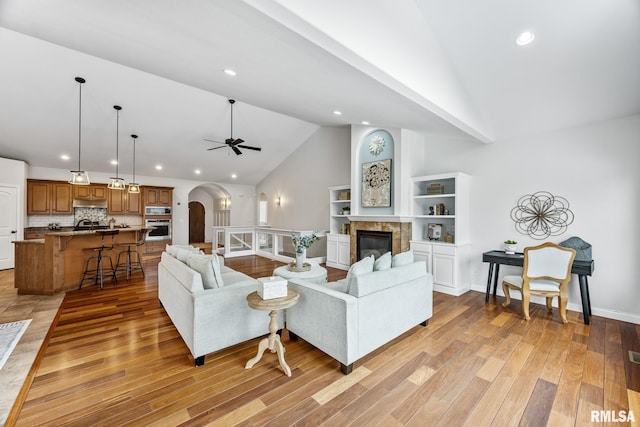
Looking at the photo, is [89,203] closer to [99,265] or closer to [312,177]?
[99,265]

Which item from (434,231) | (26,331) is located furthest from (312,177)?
(26,331)

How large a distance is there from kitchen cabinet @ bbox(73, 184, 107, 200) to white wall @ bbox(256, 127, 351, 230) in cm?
505

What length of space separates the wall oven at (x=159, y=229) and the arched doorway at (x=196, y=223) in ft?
10.1

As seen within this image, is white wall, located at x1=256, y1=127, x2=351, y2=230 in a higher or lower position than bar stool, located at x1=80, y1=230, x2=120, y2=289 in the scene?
higher

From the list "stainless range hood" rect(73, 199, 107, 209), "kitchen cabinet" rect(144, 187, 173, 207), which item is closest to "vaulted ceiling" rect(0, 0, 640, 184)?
"stainless range hood" rect(73, 199, 107, 209)

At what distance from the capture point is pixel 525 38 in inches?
113

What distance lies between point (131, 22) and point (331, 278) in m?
4.79

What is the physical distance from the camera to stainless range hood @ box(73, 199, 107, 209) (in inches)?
292

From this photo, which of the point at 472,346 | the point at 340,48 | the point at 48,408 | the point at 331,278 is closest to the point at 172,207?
the point at 331,278

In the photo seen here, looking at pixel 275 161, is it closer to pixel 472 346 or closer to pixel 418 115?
pixel 418 115

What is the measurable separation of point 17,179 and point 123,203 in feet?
7.10

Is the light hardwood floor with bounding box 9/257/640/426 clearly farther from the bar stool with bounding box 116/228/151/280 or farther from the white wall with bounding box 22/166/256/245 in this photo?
the white wall with bounding box 22/166/256/245

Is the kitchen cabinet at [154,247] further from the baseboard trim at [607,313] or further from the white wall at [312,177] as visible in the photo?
the baseboard trim at [607,313]

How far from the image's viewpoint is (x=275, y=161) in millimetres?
9211
